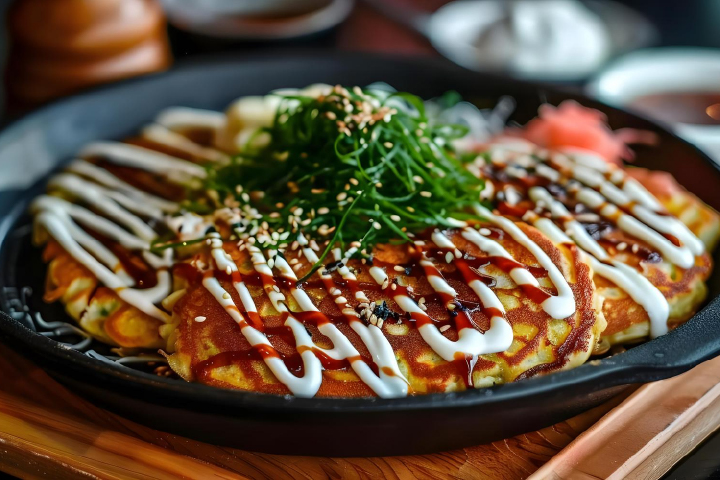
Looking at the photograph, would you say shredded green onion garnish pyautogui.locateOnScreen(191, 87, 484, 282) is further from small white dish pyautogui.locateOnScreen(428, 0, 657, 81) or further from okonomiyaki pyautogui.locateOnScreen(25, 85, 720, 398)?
small white dish pyautogui.locateOnScreen(428, 0, 657, 81)

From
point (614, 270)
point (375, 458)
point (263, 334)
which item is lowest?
point (375, 458)

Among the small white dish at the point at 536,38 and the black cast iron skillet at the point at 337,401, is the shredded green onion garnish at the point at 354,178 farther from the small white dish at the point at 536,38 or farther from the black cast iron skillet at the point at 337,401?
the small white dish at the point at 536,38

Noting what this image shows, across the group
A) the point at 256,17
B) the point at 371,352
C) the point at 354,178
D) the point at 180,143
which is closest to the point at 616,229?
the point at 354,178

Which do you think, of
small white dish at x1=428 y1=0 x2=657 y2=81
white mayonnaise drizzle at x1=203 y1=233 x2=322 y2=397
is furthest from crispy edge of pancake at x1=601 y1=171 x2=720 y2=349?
small white dish at x1=428 y1=0 x2=657 y2=81

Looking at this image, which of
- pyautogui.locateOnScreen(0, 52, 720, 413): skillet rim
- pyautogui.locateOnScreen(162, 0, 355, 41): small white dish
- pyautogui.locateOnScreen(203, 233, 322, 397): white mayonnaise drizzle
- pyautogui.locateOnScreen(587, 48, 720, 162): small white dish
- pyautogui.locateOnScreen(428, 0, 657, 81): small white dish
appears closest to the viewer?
pyautogui.locateOnScreen(0, 52, 720, 413): skillet rim

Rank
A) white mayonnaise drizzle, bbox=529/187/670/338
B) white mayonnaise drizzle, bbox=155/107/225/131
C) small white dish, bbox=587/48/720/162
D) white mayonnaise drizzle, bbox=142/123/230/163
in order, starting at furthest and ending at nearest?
small white dish, bbox=587/48/720/162 < white mayonnaise drizzle, bbox=155/107/225/131 < white mayonnaise drizzle, bbox=142/123/230/163 < white mayonnaise drizzle, bbox=529/187/670/338

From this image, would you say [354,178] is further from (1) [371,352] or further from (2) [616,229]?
(2) [616,229]

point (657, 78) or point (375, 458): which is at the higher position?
point (657, 78)
